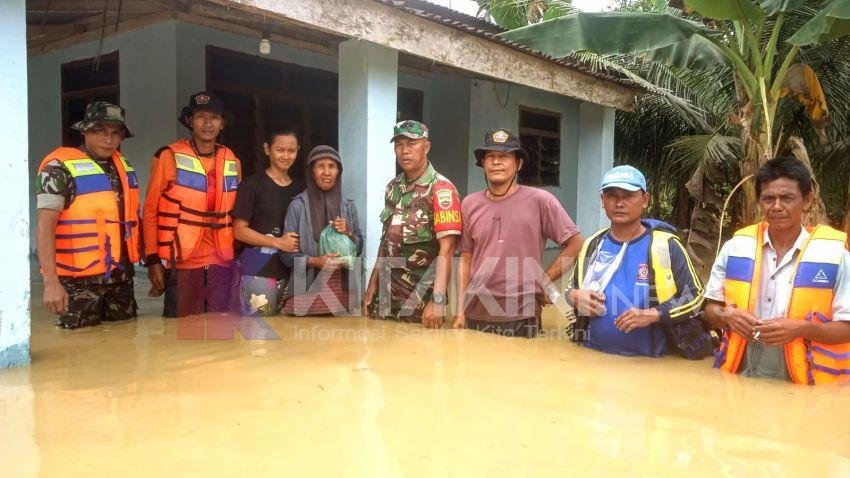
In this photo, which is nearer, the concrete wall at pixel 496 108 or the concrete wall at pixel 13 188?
the concrete wall at pixel 13 188

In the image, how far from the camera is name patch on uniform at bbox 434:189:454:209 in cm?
454

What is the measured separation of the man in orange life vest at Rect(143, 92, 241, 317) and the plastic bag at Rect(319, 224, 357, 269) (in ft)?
2.38

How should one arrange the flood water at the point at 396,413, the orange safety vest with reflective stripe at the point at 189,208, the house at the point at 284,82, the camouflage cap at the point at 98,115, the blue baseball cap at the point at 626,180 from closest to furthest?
the flood water at the point at 396,413 → the house at the point at 284,82 → the blue baseball cap at the point at 626,180 → the camouflage cap at the point at 98,115 → the orange safety vest with reflective stripe at the point at 189,208

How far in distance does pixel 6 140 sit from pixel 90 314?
155cm

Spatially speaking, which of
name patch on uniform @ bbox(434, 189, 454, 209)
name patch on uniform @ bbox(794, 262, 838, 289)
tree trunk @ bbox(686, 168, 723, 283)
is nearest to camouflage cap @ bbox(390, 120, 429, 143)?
name patch on uniform @ bbox(434, 189, 454, 209)

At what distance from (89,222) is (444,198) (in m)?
2.38

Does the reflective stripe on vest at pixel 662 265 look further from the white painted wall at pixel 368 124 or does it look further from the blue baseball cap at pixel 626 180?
the white painted wall at pixel 368 124

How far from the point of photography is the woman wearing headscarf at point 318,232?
489cm

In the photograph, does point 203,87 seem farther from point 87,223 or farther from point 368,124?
point 87,223

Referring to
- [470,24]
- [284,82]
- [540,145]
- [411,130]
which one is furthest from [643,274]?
[540,145]

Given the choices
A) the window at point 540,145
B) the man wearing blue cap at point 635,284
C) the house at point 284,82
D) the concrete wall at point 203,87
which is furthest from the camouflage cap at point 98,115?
the window at point 540,145

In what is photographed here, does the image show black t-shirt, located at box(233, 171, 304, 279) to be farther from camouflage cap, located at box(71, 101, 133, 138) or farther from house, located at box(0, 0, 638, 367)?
camouflage cap, located at box(71, 101, 133, 138)

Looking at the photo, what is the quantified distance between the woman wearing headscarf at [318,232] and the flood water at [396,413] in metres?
0.83

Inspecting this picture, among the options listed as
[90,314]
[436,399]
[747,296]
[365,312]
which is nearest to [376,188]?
[365,312]
